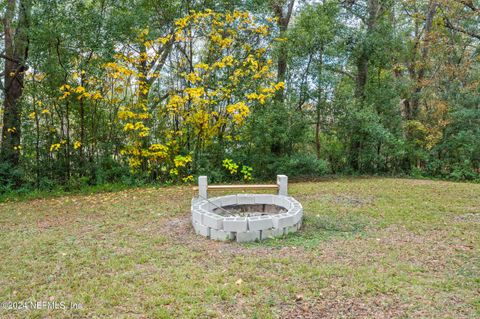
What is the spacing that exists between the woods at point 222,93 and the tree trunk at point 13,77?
0.03 meters

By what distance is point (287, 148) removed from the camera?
8.21m

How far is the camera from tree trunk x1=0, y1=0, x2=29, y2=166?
22.6 feet

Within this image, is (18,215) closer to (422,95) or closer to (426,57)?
(422,95)

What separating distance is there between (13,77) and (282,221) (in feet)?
21.8

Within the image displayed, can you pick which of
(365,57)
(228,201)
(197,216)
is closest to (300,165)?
(365,57)

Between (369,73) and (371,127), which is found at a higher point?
(369,73)

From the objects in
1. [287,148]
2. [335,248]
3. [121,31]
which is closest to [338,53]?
[287,148]

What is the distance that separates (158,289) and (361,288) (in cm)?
157

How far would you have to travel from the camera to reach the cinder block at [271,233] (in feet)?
12.4

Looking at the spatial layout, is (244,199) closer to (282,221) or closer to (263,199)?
(263,199)

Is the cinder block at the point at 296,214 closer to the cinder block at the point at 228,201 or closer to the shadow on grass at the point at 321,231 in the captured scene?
the shadow on grass at the point at 321,231

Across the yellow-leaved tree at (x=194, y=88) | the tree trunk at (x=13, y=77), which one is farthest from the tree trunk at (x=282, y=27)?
the tree trunk at (x=13, y=77)

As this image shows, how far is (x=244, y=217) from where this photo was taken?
3926 millimetres

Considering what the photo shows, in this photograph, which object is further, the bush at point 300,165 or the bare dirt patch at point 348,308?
the bush at point 300,165
